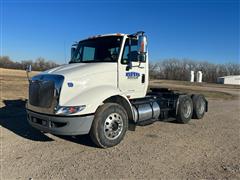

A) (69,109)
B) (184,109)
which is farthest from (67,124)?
(184,109)

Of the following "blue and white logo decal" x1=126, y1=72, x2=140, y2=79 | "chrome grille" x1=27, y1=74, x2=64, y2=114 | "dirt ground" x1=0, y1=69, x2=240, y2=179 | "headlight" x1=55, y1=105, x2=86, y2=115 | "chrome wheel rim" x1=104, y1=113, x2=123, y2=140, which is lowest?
"dirt ground" x1=0, y1=69, x2=240, y2=179

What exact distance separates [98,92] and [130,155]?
5.23ft

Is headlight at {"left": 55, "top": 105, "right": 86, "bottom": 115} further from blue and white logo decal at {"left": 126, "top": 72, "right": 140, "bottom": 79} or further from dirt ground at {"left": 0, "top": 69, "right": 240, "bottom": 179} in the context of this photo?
blue and white logo decal at {"left": 126, "top": 72, "right": 140, "bottom": 79}

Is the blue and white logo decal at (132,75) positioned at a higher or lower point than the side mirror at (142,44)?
lower

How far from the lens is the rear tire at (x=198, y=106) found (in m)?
9.58

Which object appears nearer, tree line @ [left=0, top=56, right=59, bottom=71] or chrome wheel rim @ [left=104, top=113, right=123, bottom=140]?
chrome wheel rim @ [left=104, top=113, right=123, bottom=140]

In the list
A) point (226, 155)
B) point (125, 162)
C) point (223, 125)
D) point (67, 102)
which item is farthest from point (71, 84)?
point (223, 125)

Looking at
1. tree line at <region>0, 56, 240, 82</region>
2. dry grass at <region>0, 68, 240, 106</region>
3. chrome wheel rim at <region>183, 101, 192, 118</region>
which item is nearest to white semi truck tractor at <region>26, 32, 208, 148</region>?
chrome wheel rim at <region>183, 101, 192, 118</region>

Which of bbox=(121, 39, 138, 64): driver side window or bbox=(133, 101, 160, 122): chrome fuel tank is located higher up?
bbox=(121, 39, 138, 64): driver side window

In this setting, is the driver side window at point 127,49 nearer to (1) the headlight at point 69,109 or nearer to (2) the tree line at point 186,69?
(1) the headlight at point 69,109

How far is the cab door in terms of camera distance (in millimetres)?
6625

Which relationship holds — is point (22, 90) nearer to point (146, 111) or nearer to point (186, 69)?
point (146, 111)

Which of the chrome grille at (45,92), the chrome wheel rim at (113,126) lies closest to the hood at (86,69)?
the chrome grille at (45,92)

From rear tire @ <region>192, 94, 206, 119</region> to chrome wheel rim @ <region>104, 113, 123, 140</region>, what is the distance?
4.58 m
